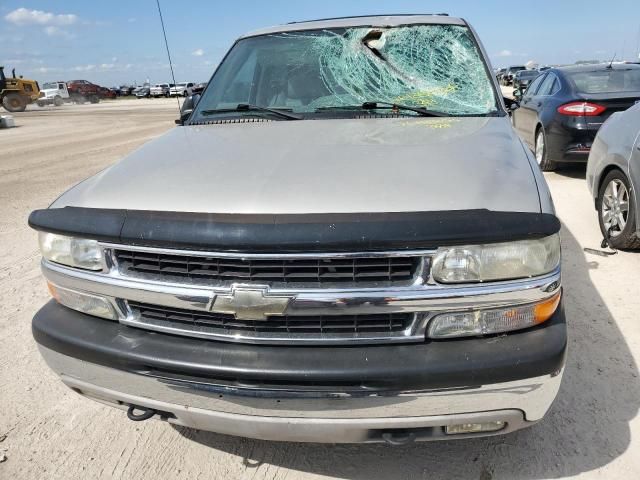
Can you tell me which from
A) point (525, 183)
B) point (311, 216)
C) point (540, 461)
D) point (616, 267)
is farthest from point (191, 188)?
point (616, 267)

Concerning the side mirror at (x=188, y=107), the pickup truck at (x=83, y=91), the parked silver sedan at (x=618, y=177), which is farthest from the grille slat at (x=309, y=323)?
the pickup truck at (x=83, y=91)

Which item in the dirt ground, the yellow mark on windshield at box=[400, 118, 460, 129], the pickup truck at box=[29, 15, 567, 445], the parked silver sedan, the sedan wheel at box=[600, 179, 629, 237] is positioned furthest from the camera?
the sedan wheel at box=[600, 179, 629, 237]

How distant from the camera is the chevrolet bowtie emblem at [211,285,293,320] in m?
1.79

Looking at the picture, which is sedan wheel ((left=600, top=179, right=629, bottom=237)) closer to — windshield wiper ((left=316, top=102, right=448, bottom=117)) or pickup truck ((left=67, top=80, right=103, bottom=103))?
windshield wiper ((left=316, top=102, right=448, bottom=117))

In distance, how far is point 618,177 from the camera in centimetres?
456

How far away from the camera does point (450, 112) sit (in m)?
3.00

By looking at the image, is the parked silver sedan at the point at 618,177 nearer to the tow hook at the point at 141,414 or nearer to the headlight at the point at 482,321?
the headlight at the point at 482,321

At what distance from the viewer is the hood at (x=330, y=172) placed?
6.13 ft

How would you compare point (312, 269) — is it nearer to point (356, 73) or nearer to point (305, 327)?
point (305, 327)

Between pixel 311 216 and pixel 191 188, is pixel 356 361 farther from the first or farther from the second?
pixel 191 188

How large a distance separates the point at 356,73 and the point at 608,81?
5.66m

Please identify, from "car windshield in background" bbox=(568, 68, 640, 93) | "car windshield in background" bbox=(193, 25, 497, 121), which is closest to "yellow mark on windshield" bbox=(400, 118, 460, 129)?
"car windshield in background" bbox=(193, 25, 497, 121)

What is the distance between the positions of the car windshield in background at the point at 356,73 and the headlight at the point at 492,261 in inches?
55.7

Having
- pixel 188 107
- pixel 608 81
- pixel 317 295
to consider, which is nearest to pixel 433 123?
pixel 317 295
